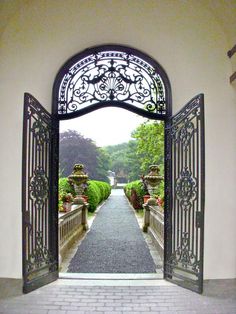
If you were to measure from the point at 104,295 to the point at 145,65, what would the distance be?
2.95 meters

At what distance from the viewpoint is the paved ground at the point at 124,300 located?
339 cm

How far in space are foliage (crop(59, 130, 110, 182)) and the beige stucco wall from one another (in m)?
19.8

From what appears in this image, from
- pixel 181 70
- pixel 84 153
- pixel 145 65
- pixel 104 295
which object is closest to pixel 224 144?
pixel 181 70

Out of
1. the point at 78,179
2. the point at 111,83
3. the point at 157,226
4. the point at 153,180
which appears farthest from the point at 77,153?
the point at 111,83

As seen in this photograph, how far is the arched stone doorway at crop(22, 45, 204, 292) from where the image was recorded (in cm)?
391

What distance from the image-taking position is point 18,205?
13.9ft

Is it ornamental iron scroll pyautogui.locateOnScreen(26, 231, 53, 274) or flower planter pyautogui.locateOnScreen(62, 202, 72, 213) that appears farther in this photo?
flower planter pyautogui.locateOnScreen(62, 202, 72, 213)

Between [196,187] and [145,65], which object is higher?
[145,65]

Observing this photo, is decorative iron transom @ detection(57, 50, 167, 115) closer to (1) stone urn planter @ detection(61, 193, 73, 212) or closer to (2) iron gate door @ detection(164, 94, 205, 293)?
(2) iron gate door @ detection(164, 94, 205, 293)

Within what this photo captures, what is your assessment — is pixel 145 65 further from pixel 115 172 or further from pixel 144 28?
pixel 115 172

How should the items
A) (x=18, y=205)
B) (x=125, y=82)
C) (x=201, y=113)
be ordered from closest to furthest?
(x=201, y=113) < (x=18, y=205) < (x=125, y=82)

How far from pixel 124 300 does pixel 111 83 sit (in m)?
2.71

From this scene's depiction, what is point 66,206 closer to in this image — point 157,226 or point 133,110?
point 157,226

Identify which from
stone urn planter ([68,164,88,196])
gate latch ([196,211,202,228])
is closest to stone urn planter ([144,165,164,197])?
stone urn planter ([68,164,88,196])
